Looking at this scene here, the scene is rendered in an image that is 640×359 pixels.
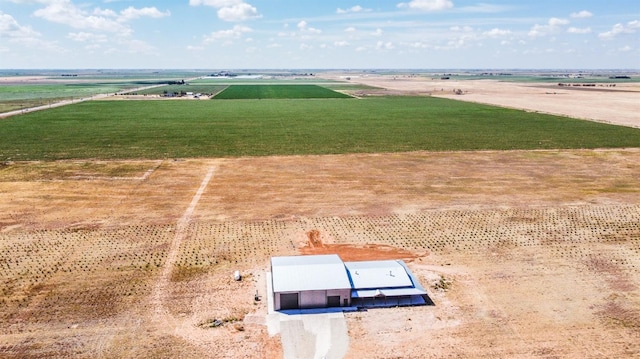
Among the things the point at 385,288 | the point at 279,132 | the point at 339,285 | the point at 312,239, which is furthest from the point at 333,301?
the point at 279,132

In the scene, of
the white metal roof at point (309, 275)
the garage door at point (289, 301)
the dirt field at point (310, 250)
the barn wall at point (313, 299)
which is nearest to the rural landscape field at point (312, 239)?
the dirt field at point (310, 250)

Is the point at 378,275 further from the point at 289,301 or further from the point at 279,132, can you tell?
the point at 279,132

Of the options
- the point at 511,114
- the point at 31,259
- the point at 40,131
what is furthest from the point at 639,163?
the point at 40,131

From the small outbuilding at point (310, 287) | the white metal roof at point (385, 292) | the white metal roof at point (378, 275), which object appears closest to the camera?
the small outbuilding at point (310, 287)

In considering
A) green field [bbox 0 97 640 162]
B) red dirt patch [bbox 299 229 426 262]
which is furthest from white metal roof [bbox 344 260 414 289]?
green field [bbox 0 97 640 162]

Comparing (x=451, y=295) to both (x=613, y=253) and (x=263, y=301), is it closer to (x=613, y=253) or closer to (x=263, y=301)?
(x=263, y=301)

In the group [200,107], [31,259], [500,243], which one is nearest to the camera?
[31,259]

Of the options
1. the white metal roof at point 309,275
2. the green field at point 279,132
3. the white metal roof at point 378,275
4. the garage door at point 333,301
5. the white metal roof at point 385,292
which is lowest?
the garage door at point 333,301

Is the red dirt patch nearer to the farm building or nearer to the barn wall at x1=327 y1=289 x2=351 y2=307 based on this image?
the farm building

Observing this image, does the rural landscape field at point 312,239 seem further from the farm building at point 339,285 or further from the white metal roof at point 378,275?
the white metal roof at point 378,275
